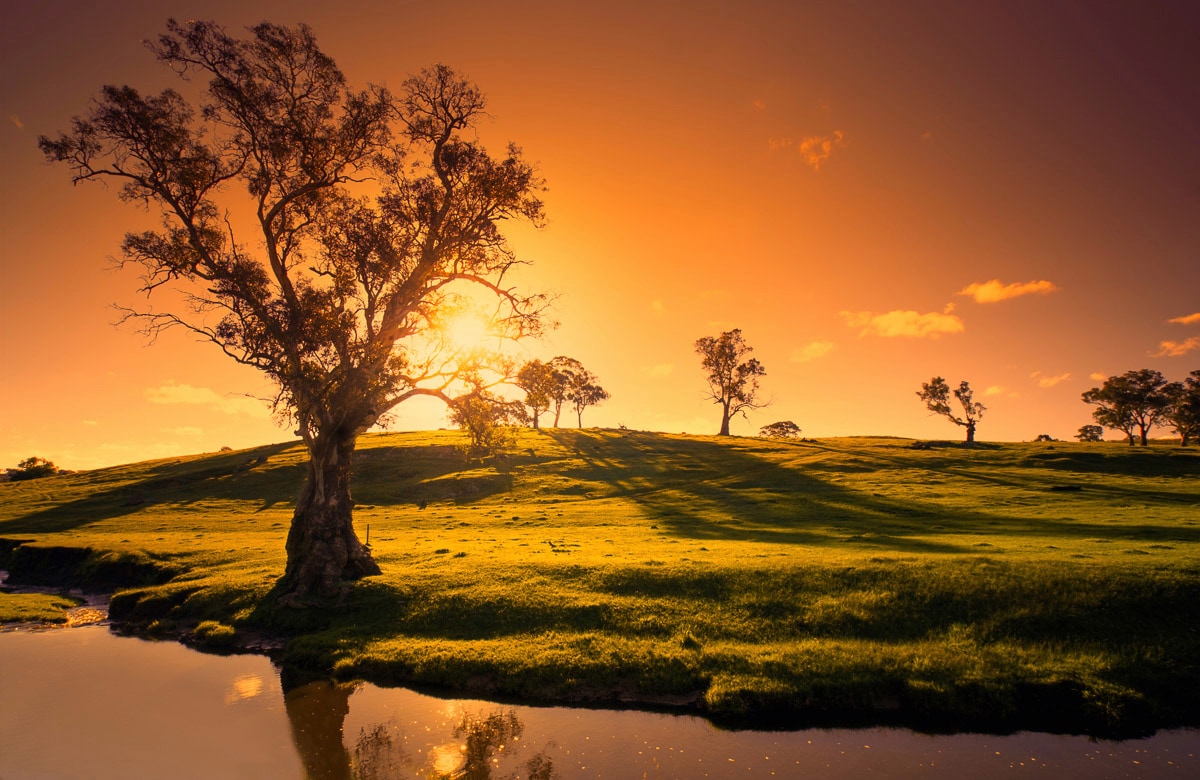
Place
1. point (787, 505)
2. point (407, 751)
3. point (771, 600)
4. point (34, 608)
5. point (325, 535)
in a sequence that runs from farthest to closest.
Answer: point (787, 505) → point (34, 608) → point (325, 535) → point (771, 600) → point (407, 751)

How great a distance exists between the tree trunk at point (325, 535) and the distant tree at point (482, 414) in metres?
5.99

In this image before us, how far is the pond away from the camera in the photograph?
47.9 feet

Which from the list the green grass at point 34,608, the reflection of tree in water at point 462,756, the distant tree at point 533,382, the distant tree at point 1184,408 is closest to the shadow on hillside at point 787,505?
the distant tree at point 533,382

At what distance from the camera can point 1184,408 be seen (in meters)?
112

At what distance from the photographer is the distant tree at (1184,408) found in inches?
4385

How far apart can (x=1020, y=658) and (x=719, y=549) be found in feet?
56.8

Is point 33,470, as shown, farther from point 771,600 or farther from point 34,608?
point 771,600

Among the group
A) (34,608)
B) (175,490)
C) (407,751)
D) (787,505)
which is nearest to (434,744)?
Answer: (407,751)

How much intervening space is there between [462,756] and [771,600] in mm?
14259

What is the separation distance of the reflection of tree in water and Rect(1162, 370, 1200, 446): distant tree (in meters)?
151

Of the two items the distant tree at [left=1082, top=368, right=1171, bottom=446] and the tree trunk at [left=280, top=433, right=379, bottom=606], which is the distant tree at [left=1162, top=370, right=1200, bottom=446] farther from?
the tree trunk at [left=280, top=433, right=379, bottom=606]

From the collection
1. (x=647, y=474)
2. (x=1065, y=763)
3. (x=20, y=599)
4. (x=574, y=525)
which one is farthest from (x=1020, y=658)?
(x=647, y=474)

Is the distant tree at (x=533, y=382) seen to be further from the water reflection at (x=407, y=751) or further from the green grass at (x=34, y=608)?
the green grass at (x=34, y=608)

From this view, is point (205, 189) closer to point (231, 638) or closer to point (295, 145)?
point (295, 145)
